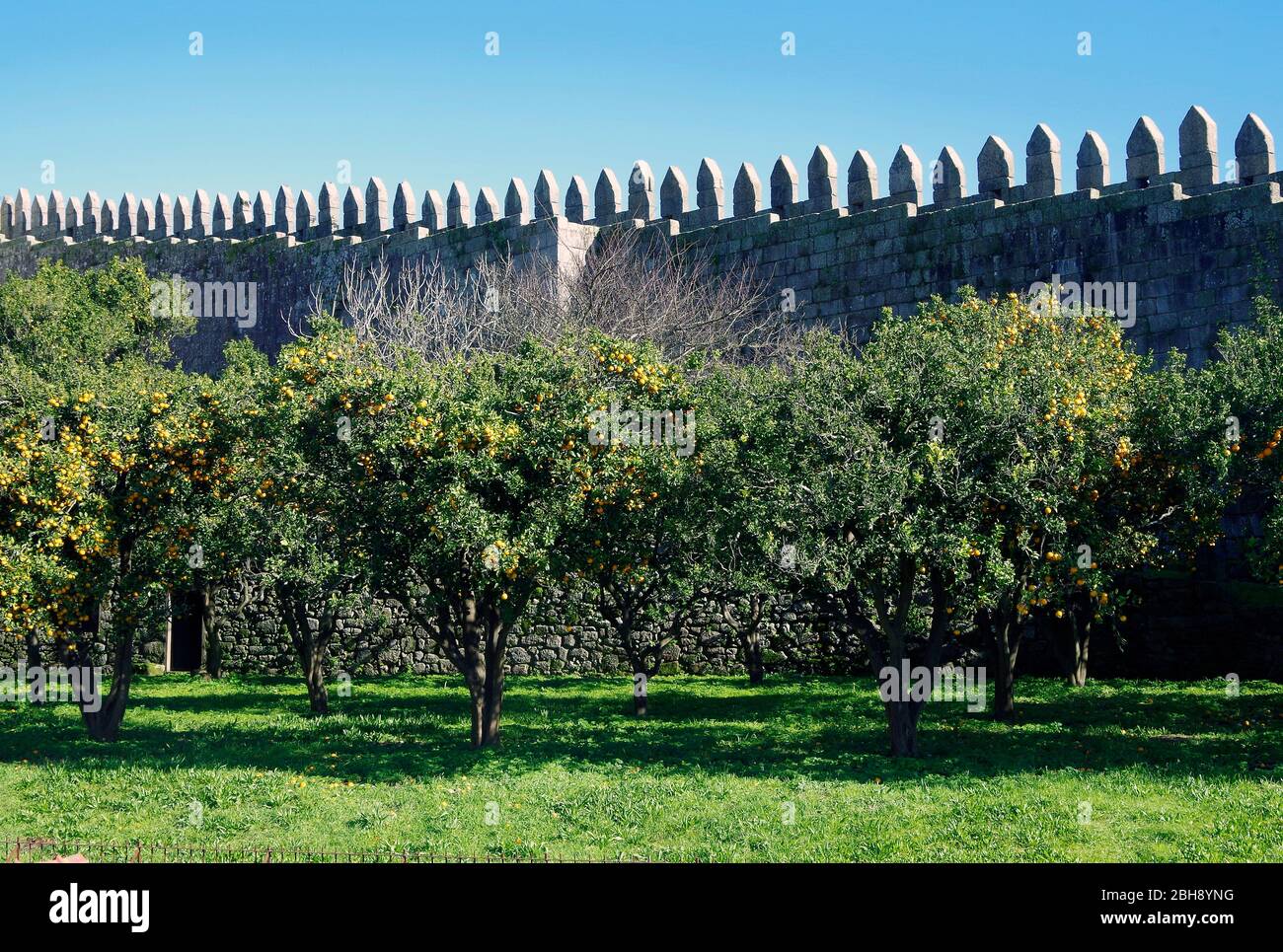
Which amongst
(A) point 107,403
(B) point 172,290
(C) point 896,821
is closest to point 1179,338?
(C) point 896,821

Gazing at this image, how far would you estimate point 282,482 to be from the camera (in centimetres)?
1477

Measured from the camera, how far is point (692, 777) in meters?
13.4

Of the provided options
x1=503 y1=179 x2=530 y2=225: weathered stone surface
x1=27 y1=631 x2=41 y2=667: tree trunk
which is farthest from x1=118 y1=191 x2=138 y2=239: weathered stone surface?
x1=27 y1=631 x2=41 y2=667: tree trunk

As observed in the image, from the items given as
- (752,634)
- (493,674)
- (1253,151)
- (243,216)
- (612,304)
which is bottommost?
(752,634)

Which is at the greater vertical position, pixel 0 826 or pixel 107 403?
pixel 107 403

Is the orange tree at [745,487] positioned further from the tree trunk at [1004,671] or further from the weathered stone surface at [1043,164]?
the weathered stone surface at [1043,164]

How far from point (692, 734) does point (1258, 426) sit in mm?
6616

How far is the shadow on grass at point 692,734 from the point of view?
13977mm

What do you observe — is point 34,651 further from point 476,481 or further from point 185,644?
Answer: point 476,481

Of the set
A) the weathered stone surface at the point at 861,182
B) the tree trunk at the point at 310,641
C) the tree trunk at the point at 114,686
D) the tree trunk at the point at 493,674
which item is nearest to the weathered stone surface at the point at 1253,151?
the weathered stone surface at the point at 861,182

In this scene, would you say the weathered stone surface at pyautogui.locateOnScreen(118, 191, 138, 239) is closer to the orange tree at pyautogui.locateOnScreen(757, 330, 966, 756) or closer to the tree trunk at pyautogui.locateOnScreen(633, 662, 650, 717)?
the tree trunk at pyautogui.locateOnScreen(633, 662, 650, 717)

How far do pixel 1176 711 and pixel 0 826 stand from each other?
12.1 m

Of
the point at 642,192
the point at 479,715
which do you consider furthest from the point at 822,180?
the point at 479,715

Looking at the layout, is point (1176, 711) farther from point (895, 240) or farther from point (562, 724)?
point (895, 240)
